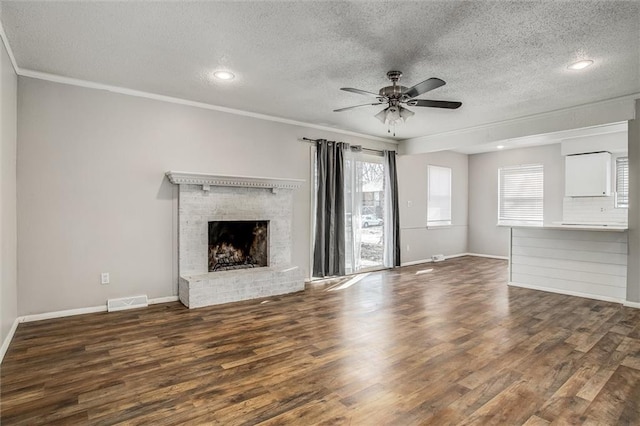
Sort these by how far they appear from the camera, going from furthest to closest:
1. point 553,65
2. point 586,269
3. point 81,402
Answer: point 586,269
point 553,65
point 81,402

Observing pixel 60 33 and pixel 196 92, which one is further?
pixel 196 92

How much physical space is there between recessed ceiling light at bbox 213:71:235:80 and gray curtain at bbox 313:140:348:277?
7.71 ft

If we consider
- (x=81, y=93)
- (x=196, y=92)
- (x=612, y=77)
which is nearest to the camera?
(x=612, y=77)

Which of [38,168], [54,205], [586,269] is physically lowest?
[586,269]

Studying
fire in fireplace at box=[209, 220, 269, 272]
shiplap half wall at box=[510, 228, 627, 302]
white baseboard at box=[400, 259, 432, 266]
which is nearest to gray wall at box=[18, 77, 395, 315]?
fire in fireplace at box=[209, 220, 269, 272]

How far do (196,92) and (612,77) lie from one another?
4721mm

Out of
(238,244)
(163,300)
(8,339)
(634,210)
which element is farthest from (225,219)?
(634,210)

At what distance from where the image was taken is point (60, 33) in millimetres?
2895

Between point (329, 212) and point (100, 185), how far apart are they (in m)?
3.38

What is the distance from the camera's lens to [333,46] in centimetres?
306

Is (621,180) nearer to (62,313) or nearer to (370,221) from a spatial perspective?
(370,221)

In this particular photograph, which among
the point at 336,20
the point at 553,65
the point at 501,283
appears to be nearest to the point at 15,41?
the point at 336,20

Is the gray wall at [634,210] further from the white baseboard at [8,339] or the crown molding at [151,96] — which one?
the white baseboard at [8,339]

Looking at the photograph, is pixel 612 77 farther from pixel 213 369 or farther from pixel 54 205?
pixel 54 205
